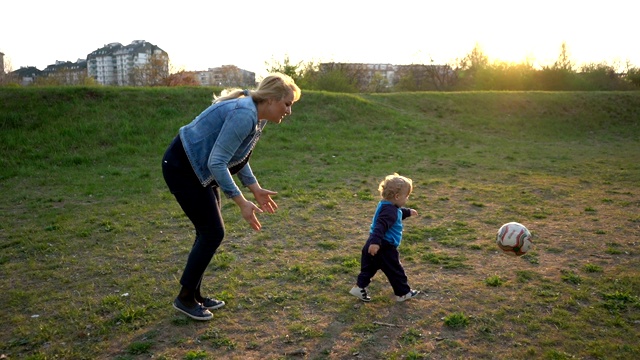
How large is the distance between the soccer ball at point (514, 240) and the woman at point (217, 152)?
2.77 metres

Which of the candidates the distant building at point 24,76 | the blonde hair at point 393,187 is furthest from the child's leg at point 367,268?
the distant building at point 24,76

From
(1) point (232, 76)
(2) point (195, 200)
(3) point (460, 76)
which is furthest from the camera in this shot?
(1) point (232, 76)

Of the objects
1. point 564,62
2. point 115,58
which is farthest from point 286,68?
point 115,58

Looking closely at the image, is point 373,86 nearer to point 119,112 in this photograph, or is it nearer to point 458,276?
point 119,112

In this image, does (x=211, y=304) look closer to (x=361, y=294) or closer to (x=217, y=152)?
(x=361, y=294)

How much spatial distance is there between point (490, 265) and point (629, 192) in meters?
5.47

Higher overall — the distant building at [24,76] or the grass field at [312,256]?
the distant building at [24,76]

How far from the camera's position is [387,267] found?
4.16m

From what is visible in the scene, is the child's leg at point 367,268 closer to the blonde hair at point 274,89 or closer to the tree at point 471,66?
the blonde hair at point 274,89

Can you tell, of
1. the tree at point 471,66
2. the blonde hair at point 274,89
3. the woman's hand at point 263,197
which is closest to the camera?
the blonde hair at point 274,89

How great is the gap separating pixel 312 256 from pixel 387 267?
1.41m

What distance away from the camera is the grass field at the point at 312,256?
355cm

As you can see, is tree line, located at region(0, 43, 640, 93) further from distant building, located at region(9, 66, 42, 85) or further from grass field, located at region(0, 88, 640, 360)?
grass field, located at region(0, 88, 640, 360)

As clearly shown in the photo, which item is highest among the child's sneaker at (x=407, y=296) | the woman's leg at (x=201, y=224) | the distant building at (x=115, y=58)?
the distant building at (x=115, y=58)
